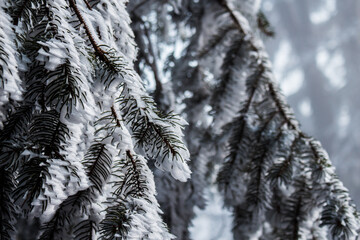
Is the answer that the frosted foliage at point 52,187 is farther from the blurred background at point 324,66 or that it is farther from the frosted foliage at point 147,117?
the blurred background at point 324,66

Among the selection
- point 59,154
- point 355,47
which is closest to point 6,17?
point 59,154

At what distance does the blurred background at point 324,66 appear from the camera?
760 inches

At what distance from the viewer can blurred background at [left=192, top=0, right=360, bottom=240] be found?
19.3 meters

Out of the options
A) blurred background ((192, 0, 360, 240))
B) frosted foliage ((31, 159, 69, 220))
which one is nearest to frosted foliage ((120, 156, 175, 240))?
frosted foliage ((31, 159, 69, 220))

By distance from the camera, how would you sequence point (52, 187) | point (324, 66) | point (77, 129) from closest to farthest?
point (52, 187) < point (77, 129) < point (324, 66)

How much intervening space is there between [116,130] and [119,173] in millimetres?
155

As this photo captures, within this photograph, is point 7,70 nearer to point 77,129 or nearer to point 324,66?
point 77,129

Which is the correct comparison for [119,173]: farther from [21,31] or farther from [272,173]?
[272,173]

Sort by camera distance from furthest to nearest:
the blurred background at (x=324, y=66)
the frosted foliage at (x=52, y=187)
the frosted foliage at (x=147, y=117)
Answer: the blurred background at (x=324, y=66) < the frosted foliage at (x=147, y=117) < the frosted foliage at (x=52, y=187)

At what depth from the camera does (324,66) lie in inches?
878

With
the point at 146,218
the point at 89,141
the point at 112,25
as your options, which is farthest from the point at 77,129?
the point at 112,25

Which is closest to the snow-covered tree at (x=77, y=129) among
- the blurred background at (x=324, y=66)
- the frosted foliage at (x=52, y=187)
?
the frosted foliage at (x=52, y=187)

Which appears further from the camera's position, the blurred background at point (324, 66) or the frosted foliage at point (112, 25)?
the blurred background at point (324, 66)

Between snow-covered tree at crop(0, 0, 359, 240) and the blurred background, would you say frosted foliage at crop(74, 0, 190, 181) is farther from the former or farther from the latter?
the blurred background
